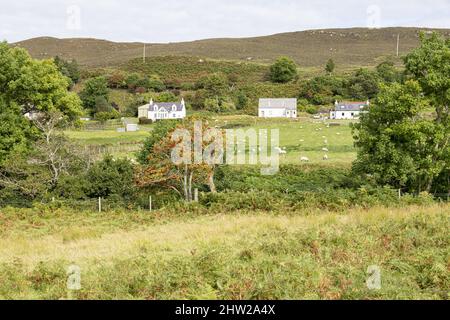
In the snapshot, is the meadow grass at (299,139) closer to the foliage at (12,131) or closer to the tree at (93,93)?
the foliage at (12,131)

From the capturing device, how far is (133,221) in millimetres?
21531

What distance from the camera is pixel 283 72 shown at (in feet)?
438

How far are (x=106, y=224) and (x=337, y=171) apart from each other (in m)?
20.4

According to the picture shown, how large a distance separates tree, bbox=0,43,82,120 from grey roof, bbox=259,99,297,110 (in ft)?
227

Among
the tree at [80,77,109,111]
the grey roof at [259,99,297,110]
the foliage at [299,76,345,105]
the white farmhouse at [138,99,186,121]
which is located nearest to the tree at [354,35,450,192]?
the white farmhouse at [138,99,186,121]

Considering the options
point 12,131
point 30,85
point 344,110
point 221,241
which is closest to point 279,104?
point 344,110

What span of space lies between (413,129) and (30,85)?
23.4 metres

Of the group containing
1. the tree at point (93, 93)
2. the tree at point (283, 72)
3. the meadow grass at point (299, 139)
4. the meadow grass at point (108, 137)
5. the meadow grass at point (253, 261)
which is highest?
the tree at point (283, 72)

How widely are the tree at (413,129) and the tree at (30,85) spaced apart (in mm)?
20217

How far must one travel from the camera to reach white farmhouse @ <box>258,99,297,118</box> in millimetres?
101188

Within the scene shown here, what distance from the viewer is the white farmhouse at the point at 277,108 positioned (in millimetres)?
101188

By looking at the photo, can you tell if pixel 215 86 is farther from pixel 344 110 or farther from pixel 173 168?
pixel 173 168

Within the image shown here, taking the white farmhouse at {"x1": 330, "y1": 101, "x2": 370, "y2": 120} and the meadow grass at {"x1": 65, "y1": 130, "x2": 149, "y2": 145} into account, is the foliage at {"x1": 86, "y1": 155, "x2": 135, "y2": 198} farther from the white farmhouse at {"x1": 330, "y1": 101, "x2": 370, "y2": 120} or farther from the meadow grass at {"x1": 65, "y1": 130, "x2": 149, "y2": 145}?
the white farmhouse at {"x1": 330, "y1": 101, "x2": 370, "y2": 120}

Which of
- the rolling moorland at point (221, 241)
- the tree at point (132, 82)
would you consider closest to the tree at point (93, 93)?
the tree at point (132, 82)
